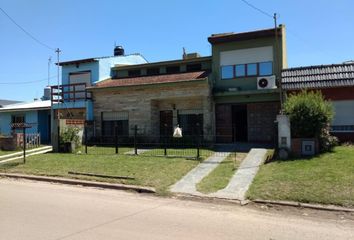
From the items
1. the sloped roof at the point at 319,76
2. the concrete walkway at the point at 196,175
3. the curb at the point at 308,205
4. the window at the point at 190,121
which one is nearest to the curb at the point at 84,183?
the concrete walkway at the point at 196,175

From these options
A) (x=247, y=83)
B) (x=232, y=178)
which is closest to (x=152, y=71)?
(x=247, y=83)

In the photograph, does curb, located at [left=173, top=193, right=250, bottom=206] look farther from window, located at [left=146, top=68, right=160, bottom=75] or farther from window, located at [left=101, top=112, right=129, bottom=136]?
window, located at [left=146, top=68, right=160, bottom=75]

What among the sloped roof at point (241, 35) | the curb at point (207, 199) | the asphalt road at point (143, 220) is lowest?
the curb at point (207, 199)

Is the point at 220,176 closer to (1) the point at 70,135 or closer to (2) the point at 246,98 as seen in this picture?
(2) the point at 246,98

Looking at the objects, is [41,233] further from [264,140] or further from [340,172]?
[264,140]

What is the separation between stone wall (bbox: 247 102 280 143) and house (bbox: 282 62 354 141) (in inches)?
80.1

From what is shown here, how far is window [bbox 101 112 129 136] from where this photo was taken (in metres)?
25.9

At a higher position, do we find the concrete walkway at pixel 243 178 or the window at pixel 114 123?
the window at pixel 114 123

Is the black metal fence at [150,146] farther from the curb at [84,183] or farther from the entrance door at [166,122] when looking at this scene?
the curb at [84,183]

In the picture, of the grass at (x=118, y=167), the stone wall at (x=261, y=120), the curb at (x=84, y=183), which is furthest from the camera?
the stone wall at (x=261, y=120)

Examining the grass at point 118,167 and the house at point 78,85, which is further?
the house at point 78,85

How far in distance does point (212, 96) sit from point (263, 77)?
320cm

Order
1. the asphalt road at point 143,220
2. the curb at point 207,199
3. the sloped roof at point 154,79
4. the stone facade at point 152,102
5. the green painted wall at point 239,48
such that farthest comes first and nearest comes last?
the sloped roof at point 154,79, the stone facade at point 152,102, the green painted wall at point 239,48, the curb at point 207,199, the asphalt road at point 143,220

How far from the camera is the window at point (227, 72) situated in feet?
76.9
